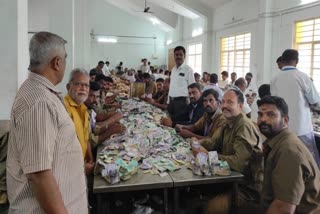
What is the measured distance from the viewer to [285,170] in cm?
161

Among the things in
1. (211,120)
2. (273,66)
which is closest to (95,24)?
(273,66)

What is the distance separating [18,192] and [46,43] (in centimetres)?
57

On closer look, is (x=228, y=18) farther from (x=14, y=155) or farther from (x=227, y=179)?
(x=14, y=155)

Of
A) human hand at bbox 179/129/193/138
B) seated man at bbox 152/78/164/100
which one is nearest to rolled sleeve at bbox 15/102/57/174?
human hand at bbox 179/129/193/138

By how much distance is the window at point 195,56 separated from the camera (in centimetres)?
1136

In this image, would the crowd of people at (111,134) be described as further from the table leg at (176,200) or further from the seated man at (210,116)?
the table leg at (176,200)

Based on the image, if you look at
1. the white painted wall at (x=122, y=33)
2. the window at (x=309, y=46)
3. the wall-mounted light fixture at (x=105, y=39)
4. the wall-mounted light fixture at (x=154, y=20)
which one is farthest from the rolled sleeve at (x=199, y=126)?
the wall-mounted light fixture at (x=105, y=39)

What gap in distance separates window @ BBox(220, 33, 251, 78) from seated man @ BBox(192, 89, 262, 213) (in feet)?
18.6

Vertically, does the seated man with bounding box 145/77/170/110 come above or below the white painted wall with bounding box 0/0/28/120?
below

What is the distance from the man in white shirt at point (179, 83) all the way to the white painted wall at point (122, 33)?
11.1 m

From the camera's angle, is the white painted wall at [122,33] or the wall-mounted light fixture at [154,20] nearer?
the wall-mounted light fixture at [154,20]

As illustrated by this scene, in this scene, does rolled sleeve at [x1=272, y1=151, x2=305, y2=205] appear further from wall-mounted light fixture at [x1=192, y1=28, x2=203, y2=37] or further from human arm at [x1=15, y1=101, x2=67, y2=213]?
wall-mounted light fixture at [x1=192, y1=28, x2=203, y2=37]

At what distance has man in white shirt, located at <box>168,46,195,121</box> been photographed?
14.3 feet

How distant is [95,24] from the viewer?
15.2m
